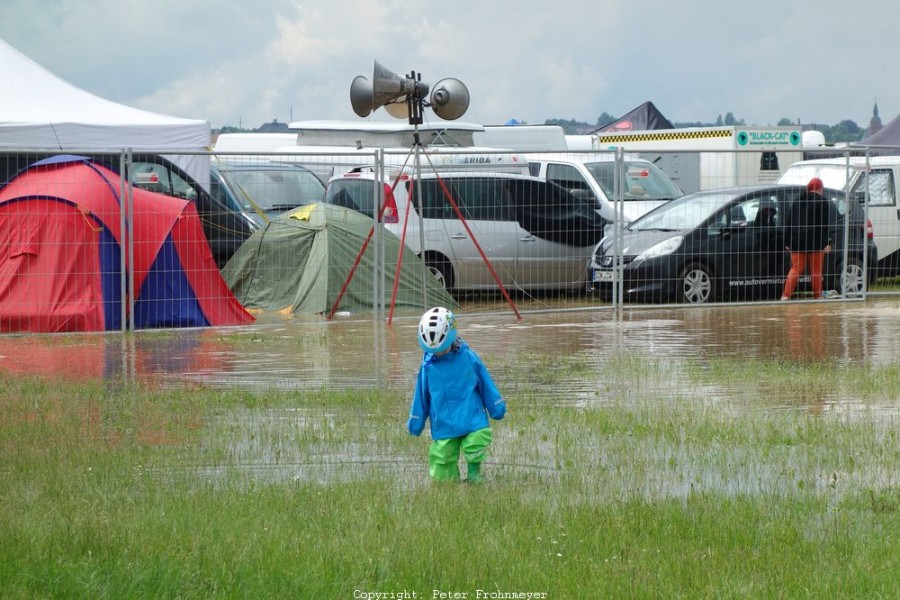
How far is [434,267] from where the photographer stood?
17125 mm

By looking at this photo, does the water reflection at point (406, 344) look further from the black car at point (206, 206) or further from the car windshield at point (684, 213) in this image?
the car windshield at point (684, 213)

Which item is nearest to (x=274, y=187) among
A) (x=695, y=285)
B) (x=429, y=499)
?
(x=695, y=285)

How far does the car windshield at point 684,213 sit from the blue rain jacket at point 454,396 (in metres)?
10.5

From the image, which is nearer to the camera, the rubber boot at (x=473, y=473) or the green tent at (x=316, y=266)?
the rubber boot at (x=473, y=473)

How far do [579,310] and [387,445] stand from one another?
362 inches

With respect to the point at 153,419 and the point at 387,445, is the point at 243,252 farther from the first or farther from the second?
the point at 387,445

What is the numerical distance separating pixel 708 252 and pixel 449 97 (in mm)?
4361

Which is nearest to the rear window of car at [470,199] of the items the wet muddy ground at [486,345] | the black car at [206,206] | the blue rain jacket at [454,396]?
the wet muddy ground at [486,345]

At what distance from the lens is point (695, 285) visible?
56.2 ft

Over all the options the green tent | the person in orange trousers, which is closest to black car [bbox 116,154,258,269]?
the green tent

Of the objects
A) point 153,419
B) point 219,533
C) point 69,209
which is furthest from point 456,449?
point 69,209

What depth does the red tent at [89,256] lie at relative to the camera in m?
14.3

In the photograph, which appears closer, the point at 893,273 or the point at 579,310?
the point at 579,310

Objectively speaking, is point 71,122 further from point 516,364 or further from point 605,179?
point 516,364
